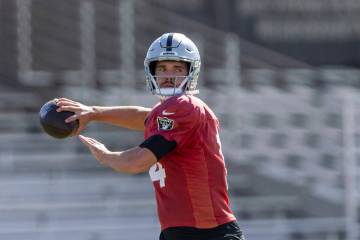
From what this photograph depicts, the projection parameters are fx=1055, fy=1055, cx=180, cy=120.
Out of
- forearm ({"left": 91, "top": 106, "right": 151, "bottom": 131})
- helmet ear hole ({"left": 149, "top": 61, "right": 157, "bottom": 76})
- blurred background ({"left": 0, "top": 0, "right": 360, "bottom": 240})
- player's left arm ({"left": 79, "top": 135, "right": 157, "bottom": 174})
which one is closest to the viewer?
player's left arm ({"left": 79, "top": 135, "right": 157, "bottom": 174})

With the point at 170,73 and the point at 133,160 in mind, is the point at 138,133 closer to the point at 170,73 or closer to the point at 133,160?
the point at 170,73

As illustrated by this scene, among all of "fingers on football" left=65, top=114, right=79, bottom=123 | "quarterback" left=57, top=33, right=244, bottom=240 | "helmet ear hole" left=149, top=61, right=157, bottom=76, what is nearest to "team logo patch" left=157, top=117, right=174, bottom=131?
"quarterback" left=57, top=33, right=244, bottom=240

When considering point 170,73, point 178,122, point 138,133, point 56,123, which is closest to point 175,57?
point 170,73

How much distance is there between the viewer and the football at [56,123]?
4.38 m

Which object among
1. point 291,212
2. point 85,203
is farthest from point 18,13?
point 291,212

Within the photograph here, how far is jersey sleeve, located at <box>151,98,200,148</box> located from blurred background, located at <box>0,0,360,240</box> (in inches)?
178

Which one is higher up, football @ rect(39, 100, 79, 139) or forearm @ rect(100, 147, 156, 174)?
football @ rect(39, 100, 79, 139)

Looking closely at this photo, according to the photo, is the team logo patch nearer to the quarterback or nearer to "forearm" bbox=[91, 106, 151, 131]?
the quarterback

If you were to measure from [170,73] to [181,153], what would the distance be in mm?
335

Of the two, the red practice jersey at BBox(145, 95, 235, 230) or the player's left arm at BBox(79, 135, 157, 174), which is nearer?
the player's left arm at BBox(79, 135, 157, 174)

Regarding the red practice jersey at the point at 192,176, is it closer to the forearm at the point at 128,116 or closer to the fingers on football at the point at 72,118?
the fingers on football at the point at 72,118

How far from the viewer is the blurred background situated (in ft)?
29.2

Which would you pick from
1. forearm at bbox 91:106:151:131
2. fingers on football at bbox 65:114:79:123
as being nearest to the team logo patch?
fingers on football at bbox 65:114:79:123

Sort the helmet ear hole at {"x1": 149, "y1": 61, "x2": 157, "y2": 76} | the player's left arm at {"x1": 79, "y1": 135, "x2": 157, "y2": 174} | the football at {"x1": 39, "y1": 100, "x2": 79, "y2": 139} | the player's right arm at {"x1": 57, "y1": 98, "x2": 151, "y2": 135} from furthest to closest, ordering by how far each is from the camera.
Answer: the player's right arm at {"x1": 57, "y1": 98, "x2": 151, "y2": 135}
the football at {"x1": 39, "y1": 100, "x2": 79, "y2": 139}
the helmet ear hole at {"x1": 149, "y1": 61, "x2": 157, "y2": 76}
the player's left arm at {"x1": 79, "y1": 135, "x2": 157, "y2": 174}
